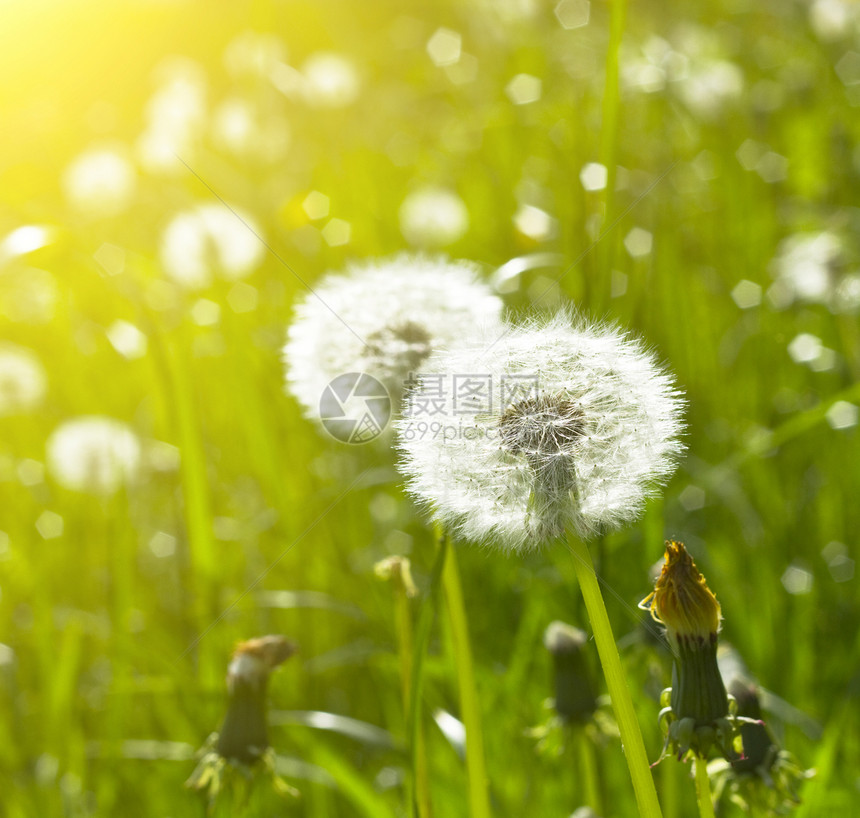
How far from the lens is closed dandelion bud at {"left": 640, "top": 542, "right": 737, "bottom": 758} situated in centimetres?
81

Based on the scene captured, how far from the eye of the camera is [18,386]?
324 centimetres

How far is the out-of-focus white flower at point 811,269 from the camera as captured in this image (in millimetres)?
2660

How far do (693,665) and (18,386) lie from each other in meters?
3.03

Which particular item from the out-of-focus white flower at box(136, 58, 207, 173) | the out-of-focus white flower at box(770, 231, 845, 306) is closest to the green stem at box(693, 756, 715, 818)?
the out-of-focus white flower at box(770, 231, 845, 306)

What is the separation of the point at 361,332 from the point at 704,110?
11.3 ft

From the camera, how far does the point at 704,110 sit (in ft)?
13.6

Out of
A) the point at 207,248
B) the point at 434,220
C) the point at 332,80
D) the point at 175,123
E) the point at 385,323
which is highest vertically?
the point at 332,80

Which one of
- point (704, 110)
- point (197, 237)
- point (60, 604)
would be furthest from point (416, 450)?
point (704, 110)

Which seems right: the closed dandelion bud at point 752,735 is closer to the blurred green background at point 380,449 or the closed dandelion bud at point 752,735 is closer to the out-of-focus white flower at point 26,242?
the blurred green background at point 380,449

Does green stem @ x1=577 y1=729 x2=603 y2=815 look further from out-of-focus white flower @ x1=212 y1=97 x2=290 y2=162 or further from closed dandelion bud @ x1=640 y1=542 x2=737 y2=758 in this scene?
out-of-focus white flower @ x1=212 y1=97 x2=290 y2=162

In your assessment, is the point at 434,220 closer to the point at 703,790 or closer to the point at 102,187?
the point at 102,187

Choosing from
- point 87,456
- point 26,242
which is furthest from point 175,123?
point 26,242

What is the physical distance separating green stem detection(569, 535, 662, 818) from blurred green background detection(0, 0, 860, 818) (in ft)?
1.22

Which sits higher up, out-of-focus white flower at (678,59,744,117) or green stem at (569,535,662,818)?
out-of-focus white flower at (678,59,744,117)
